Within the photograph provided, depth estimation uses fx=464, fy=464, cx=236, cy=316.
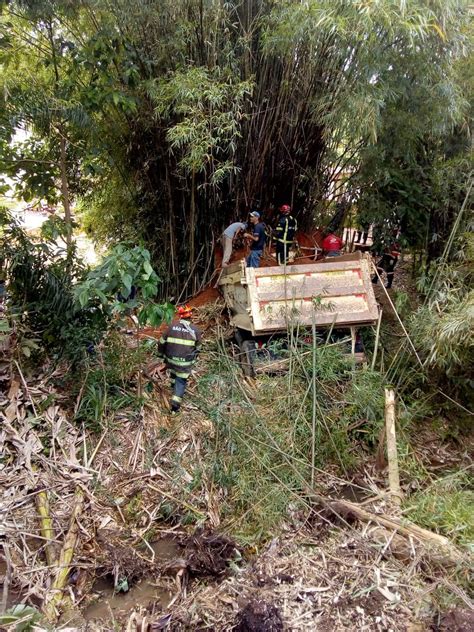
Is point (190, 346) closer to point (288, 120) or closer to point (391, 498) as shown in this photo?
point (391, 498)

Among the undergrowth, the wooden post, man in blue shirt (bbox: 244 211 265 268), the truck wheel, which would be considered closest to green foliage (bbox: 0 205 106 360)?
the undergrowth

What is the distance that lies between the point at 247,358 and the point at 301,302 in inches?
31.7

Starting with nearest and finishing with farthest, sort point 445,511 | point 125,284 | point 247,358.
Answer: point 445,511
point 125,284
point 247,358

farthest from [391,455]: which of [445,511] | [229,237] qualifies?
[229,237]

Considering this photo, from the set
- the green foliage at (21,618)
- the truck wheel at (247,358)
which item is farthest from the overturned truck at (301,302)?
the green foliage at (21,618)

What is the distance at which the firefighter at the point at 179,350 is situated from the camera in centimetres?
447

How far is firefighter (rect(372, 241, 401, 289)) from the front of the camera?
6709 mm

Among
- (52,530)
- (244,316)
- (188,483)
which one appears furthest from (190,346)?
(52,530)

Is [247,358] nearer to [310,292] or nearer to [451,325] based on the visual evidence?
[310,292]

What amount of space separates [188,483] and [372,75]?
14.5 ft

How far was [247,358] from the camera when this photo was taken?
4.83 meters

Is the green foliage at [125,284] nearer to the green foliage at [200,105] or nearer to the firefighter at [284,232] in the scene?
the green foliage at [200,105]

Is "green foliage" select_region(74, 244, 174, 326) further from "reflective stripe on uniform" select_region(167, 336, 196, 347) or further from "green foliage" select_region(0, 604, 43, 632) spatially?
"green foliage" select_region(0, 604, 43, 632)

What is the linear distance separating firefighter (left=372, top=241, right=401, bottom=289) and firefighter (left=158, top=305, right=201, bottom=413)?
3367mm
